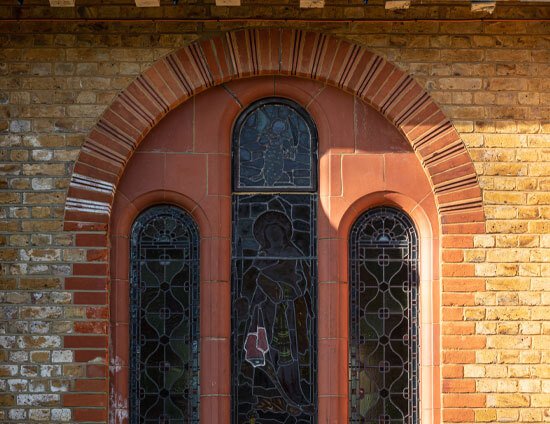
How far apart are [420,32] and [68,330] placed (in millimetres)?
4092

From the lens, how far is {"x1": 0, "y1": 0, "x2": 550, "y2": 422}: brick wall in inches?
426

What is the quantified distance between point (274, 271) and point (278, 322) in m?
0.46

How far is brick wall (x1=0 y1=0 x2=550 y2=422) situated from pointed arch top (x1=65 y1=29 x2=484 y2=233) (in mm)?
100

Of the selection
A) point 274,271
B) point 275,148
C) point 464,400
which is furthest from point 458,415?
point 275,148

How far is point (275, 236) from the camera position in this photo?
11289 millimetres

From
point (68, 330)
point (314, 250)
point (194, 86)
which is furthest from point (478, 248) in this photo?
point (68, 330)

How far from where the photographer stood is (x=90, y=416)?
10773mm

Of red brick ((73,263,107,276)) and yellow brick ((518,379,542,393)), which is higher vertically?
red brick ((73,263,107,276))

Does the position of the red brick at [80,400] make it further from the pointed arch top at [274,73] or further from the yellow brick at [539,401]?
the yellow brick at [539,401]

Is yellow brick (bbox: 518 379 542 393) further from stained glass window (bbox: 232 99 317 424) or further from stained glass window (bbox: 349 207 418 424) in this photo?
stained glass window (bbox: 232 99 317 424)

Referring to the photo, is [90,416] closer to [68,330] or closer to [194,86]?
[68,330]

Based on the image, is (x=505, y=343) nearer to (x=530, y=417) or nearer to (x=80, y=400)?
(x=530, y=417)

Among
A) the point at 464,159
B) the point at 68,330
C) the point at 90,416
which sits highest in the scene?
the point at 464,159

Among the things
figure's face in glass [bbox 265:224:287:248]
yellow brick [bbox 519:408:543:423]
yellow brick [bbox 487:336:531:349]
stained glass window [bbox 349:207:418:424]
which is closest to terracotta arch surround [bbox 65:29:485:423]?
stained glass window [bbox 349:207:418:424]
